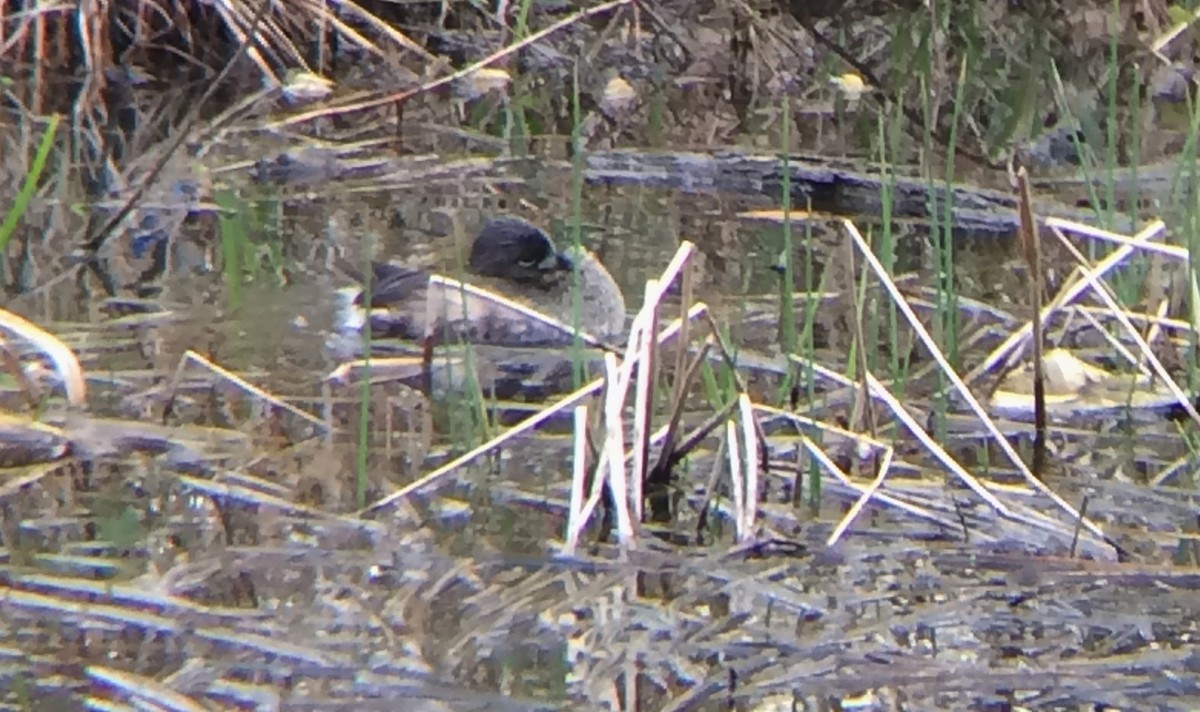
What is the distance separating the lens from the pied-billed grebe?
313 cm

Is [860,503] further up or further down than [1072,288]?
further down

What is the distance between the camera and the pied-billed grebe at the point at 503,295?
10.3ft

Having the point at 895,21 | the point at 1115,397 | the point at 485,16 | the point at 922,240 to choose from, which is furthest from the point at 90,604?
the point at 895,21

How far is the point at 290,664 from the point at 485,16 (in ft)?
14.7

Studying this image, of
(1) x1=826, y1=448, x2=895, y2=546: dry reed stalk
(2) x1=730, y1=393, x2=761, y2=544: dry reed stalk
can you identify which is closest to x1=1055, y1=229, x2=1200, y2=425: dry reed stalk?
(1) x1=826, y1=448, x2=895, y2=546: dry reed stalk

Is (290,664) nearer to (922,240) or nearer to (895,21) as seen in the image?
(922,240)

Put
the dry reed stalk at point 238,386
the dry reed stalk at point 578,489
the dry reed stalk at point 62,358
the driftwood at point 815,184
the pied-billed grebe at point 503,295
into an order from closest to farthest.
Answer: the dry reed stalk at point 578,489 < the dry reed stalk at point 62,358 < the dry reed stalk at point 238,386 < the pied-billed grebe at point 503,295 < the driftwood at point 815,184

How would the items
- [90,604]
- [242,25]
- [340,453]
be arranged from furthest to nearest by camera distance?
[242,25], [340,453], [90,604]

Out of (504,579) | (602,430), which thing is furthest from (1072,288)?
(504,579)

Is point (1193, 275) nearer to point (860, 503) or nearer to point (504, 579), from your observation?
point (860, 503)

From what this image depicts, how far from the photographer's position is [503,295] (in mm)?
3354

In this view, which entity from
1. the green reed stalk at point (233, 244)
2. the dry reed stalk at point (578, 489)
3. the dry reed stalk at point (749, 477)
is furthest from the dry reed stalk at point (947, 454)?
the green reed stalk at point (233, 244)

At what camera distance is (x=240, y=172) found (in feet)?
14.0

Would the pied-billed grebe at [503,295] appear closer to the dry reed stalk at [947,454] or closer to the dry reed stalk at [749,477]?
the dry reed stalk at [947,454]
